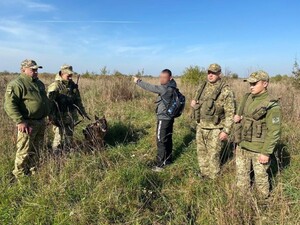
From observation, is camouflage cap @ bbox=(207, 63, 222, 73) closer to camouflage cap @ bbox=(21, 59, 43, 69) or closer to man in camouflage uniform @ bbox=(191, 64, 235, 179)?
man in camouflage uniform @ bbox=(191, 64, 235, 179)

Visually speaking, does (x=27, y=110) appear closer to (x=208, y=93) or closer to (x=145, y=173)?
(x=145, y=173)

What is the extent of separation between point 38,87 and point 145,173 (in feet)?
7.33

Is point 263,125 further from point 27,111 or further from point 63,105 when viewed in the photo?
point 63,105

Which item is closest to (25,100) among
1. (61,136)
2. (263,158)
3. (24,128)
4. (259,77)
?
(24,128)

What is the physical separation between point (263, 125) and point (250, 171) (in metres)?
0.71

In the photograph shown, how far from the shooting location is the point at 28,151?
4316 millimetres

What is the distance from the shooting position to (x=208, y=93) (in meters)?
4.32

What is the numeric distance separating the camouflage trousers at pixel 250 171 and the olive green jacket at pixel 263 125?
139 mm

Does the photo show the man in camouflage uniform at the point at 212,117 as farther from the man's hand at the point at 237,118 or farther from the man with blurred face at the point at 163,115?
the man with blurred face at the point at 163,115

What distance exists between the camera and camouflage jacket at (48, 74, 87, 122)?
514 cm

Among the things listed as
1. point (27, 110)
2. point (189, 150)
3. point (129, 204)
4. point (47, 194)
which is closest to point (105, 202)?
point (129, 204)

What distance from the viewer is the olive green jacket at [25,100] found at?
4.00 meters

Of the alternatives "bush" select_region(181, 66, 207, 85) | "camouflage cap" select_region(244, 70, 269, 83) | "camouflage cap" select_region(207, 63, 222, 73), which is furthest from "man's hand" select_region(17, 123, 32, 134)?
"bush" select_region(181, 66, 207, 85)

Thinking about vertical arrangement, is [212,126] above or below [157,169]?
above
